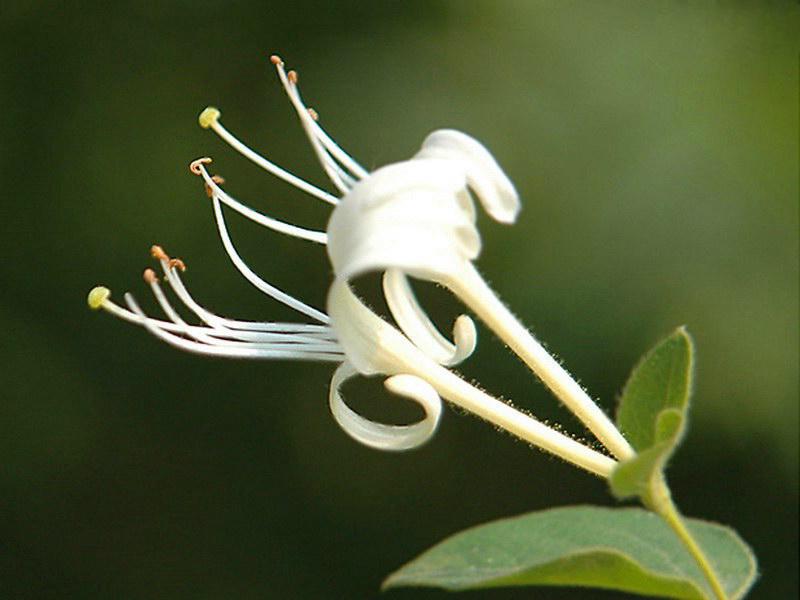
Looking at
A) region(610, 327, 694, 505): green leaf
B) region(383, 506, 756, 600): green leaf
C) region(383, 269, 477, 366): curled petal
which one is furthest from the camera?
region(383, 269, 477, 366): curled petal

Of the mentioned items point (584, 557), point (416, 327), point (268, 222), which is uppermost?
point (268, 222)

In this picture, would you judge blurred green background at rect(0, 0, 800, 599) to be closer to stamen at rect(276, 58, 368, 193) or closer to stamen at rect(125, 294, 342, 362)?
stamen at rect(276, 58, 368, 193)

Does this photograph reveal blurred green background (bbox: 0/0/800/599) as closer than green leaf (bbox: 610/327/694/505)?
No

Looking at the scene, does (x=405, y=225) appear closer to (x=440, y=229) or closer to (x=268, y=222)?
(x=440, y=229)

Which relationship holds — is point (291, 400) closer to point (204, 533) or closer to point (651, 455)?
point (204, 533)

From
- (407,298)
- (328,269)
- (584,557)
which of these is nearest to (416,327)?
(407,298)

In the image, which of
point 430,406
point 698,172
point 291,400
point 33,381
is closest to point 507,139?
point 698,172

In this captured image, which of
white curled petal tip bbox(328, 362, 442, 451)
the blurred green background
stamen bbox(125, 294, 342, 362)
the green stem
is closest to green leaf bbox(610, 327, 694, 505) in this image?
the green stem

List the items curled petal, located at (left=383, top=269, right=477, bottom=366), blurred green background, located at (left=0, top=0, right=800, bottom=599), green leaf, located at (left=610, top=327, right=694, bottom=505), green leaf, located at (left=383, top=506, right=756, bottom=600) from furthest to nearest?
1. blurred green background, located at (left=0, top=0, right=800, bottom=599)
2. curled petal, located at (left=383, top=269, right=477, bottom=366)
3. green leaf, located at (left=610, top=327, right=694, bottom=505)
4. green leaf, located at (left=383, top=506, right=756, bottom=600)
